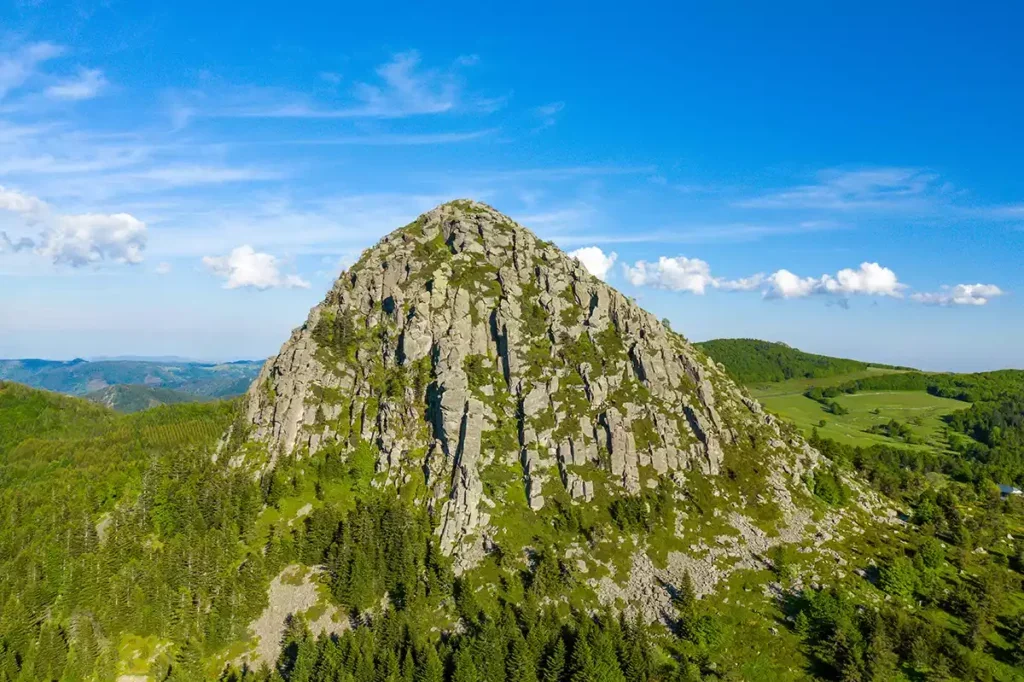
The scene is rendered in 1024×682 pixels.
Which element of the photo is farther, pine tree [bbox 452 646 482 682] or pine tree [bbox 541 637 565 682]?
pine tree [bbox 541 637 565 682]

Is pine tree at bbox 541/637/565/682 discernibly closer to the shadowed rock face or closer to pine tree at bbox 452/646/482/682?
pine tree at bbox 452/646/482/682

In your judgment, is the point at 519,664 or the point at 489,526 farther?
the point at 489,526

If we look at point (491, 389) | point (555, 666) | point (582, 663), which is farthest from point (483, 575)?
point (491, 389)

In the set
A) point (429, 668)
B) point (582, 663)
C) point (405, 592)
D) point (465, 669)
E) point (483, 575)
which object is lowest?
point (429, 668)

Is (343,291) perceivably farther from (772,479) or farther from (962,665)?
(962,665)

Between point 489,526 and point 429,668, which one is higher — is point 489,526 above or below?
above

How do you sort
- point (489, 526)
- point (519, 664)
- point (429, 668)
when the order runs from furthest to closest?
point (489, 526), point (519, 664), point (429, 668)

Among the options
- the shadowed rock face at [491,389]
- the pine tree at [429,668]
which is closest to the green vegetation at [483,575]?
the pine tree at [429,668]

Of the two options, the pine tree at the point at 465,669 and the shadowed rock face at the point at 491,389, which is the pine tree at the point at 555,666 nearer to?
the pine tree at the point at 465,669

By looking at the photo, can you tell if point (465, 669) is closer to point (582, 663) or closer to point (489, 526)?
point (582, 663)

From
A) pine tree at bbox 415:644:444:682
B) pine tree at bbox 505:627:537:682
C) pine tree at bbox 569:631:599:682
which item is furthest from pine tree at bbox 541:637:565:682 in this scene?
pine tree at bbox 415:644:444:682
